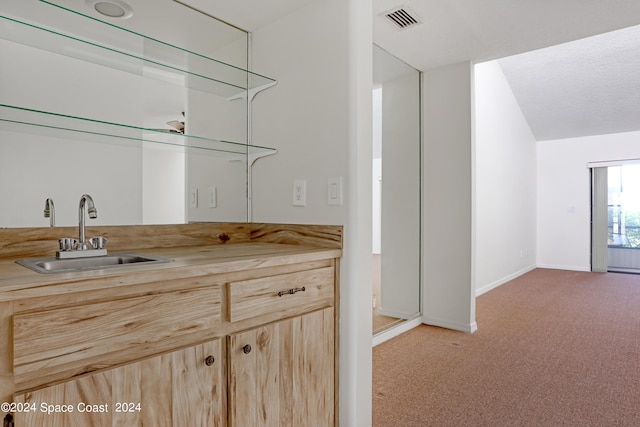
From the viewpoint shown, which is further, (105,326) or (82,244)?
(82,244)

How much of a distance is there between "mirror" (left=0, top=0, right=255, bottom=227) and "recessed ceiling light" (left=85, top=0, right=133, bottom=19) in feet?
0.08

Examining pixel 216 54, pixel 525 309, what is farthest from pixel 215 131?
pixel 525 309

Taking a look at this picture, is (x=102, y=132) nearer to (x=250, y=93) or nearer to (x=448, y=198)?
(x=250, y=93)

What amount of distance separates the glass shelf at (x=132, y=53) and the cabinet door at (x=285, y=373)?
1284mm

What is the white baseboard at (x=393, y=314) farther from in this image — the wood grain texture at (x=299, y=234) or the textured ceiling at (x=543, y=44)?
the textured ceiling at (x=543, y=44)

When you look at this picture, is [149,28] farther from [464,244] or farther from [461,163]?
[464,244]

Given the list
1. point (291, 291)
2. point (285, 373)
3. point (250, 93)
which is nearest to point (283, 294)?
point (291, 291)

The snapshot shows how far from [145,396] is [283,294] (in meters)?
0.54

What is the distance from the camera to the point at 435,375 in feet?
7.63

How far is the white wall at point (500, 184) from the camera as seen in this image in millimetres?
4691

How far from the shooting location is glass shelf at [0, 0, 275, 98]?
1.44m

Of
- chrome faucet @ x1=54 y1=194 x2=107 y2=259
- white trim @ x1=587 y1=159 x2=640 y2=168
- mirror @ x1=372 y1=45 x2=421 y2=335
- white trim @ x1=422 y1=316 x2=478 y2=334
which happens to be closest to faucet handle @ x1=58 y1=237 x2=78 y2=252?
chrome faucet @ x1=54 y1=194 x2=107 y2=259

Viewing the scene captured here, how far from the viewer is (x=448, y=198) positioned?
3242 millimetres

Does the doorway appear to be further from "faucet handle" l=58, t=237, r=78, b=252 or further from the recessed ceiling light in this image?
"faucet handle" l=58, t=237, r=78, b=252
